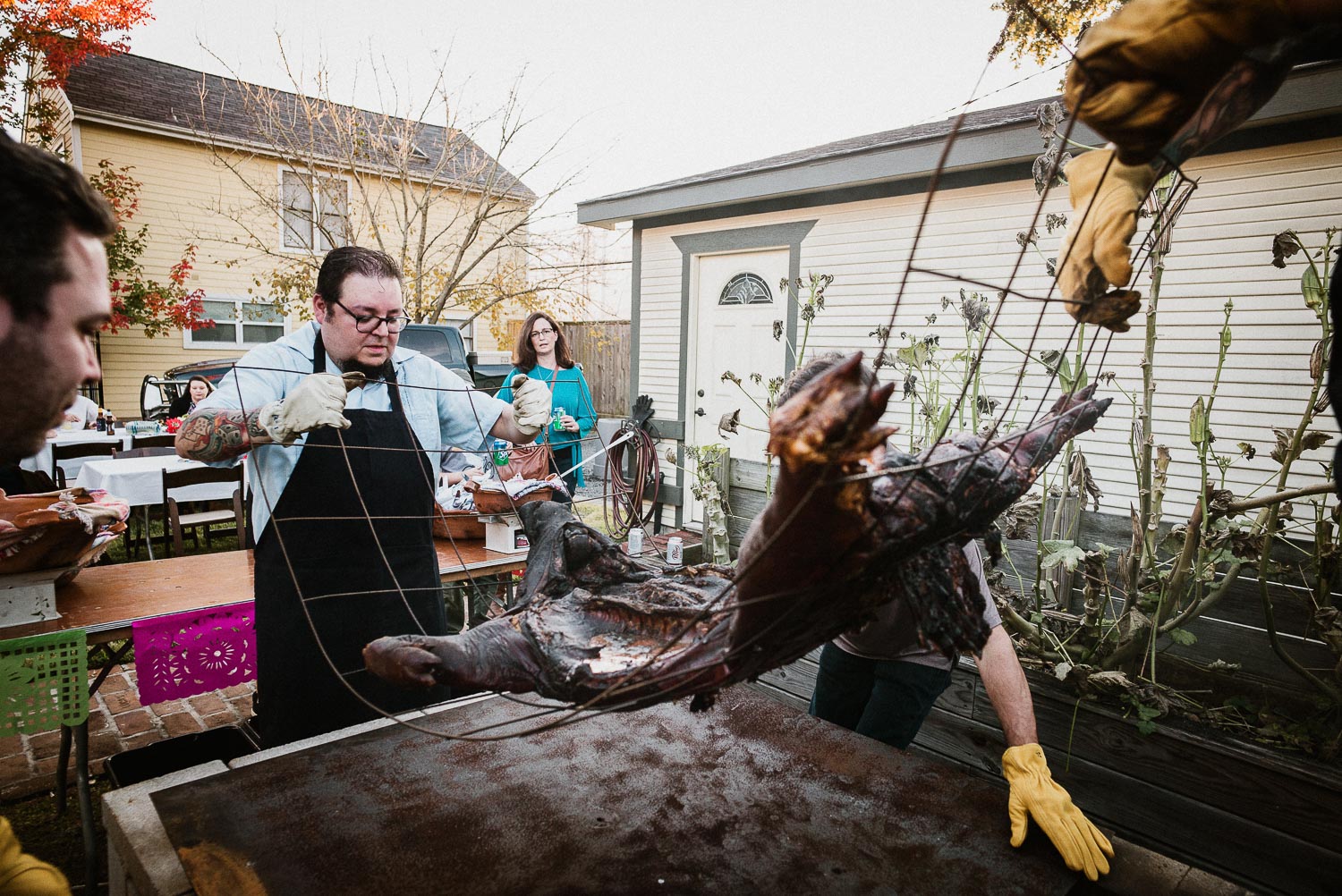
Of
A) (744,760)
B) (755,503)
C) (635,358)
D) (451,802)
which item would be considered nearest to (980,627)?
(744,760)

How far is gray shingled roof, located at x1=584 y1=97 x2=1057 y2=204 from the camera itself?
16.9 feet

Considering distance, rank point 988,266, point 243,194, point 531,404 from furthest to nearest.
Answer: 1. point 243,194
2. point 988,266
3. point 531,404

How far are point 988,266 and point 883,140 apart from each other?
A: 6.05 feet

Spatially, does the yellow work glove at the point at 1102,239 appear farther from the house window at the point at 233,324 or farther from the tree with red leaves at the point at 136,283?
the house window at the point at 233,324

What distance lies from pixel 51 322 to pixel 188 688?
95.3 inches

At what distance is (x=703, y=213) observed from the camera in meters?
7.14

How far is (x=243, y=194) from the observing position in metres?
12.2

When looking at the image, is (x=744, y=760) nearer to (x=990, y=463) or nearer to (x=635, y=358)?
(x=990, y=463)

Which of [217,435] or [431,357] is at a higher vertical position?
[431,357]

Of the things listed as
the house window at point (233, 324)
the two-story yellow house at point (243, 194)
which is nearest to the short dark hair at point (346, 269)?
the two-story yellow house at point (243, 194)

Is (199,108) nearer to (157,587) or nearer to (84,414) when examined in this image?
(84,414)

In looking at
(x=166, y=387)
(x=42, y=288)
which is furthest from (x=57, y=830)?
(x=166, y=387)

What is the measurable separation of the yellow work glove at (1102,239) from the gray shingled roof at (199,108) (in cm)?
1015

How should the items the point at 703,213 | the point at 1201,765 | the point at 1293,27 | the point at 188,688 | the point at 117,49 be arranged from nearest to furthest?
1. the point at 1293,27
2. the point at 1201,765
3. the point at 188,688
4. the point at 703,213
5. the point at 117,49
